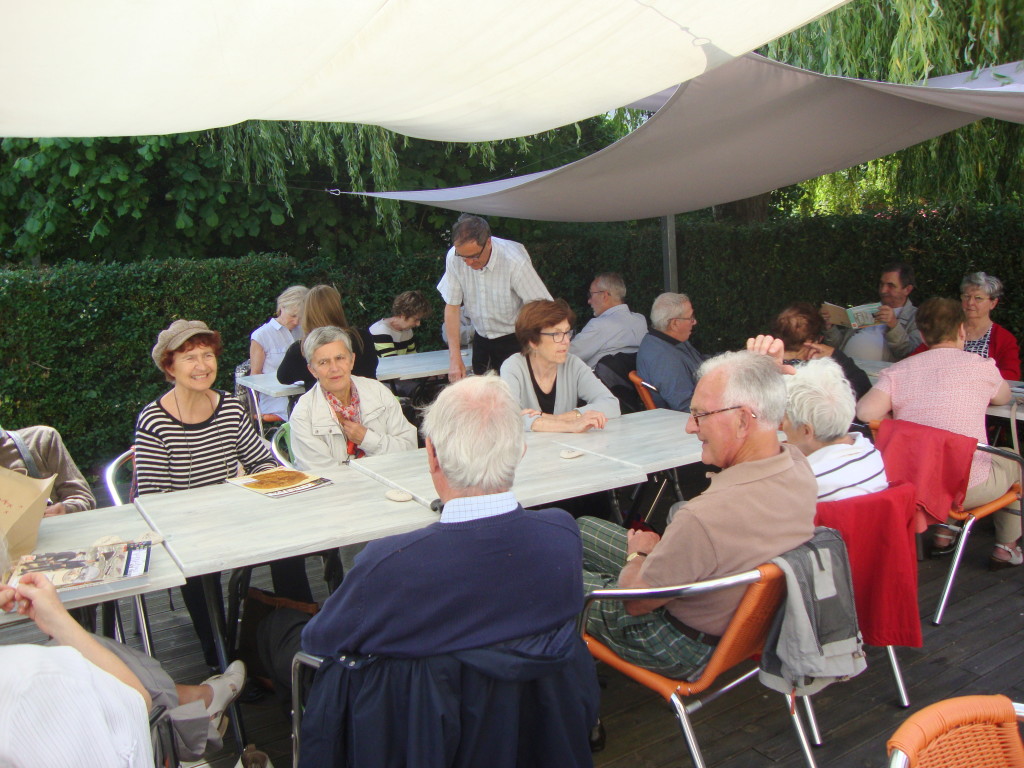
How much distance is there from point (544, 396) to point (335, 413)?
95cm

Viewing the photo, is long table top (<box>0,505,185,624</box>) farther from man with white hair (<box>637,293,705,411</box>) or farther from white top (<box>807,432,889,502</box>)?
man with white hair (<box>637,293,705,411</box>)

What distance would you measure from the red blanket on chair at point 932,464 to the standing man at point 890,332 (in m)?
2.32

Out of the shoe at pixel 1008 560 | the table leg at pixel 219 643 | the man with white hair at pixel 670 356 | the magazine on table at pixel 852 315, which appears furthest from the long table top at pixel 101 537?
the magazine on table at pixel 852 315

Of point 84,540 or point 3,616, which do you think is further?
point 84,540

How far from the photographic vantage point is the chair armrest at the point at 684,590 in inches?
80.8

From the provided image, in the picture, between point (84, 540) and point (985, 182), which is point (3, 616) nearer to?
point (84, 540)

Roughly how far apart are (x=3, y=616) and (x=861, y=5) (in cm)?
546

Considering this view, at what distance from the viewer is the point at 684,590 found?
2.09 meters

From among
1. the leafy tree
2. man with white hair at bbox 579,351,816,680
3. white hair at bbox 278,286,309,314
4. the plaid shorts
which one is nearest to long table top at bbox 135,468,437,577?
the plaid shorts


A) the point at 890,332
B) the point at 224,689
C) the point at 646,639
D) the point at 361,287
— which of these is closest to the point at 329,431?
the point at 224,689

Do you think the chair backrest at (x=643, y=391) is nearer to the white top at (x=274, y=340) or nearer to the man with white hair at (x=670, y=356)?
the man with white hair at (x=670, y=356)

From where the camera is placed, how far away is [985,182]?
21.9 feet

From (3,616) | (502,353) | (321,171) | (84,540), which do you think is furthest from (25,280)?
(3,616)

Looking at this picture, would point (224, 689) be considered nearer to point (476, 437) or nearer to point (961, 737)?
point (476, 437)
